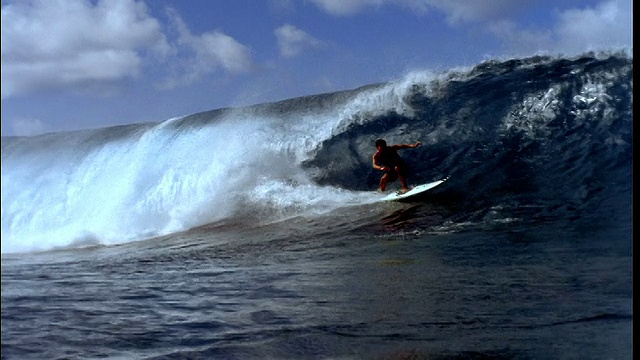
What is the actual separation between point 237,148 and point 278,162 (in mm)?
170

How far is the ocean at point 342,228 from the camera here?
2.79 meters

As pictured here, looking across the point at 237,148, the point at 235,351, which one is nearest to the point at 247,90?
the point at 237,148

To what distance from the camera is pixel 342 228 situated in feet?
10.3

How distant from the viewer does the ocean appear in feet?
9.15

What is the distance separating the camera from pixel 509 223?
326cm

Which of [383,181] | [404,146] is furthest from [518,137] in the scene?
[383,181]

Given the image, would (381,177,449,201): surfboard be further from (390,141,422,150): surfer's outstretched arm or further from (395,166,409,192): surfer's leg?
(390,141,422,150): surfer's outstretched arm

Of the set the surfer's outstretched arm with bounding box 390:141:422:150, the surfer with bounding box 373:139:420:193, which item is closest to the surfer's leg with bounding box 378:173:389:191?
the surfer with bounding box 373:139:420:193

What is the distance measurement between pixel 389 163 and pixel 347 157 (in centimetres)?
17

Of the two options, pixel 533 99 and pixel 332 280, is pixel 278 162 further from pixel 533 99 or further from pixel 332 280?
pixel 533 99

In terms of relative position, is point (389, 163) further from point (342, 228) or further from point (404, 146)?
point (342, 228)

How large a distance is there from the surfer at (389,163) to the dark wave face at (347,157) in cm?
3

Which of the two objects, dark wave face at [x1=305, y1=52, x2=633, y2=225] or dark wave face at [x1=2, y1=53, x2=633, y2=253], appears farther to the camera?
dark wave face at [x1=305, y1=52, x2=633, y2=225]

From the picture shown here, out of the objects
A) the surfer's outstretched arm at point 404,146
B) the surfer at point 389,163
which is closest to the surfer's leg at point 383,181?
the surfer at point 389,163
